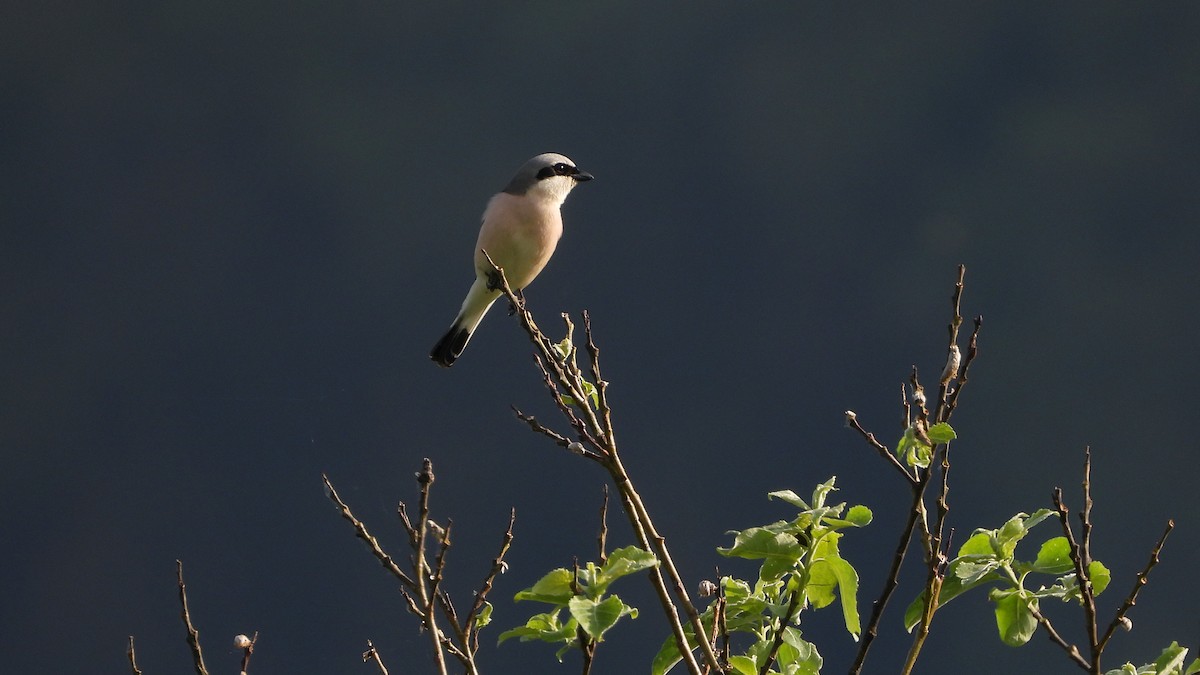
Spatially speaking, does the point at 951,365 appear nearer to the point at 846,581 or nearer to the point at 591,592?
the point at 846,581

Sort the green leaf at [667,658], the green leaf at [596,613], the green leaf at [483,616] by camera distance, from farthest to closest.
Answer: the green leaf at [483,616], the green leaf at [667,658], the green leaf at [596,613]

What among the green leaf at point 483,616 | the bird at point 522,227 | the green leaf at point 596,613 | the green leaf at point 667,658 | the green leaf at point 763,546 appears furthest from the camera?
the bird at point 522,227

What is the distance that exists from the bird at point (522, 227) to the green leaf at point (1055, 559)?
6.81 feet

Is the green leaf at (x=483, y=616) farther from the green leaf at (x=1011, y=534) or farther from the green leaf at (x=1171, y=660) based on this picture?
the green leaf at (x=1171, y=660)

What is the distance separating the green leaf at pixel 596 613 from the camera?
1.30 meters

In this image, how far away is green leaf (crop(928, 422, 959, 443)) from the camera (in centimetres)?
136

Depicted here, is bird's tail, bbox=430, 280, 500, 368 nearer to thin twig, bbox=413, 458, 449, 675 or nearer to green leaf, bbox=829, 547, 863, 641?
thin twig, bbox=413, 458, 449, 675

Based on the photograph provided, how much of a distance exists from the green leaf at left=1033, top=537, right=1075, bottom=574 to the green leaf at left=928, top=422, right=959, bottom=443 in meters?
0.23

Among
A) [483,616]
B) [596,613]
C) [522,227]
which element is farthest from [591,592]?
[522,227]

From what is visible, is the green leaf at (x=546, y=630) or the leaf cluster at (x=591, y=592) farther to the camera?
the green leaf at (x=546, y=630)

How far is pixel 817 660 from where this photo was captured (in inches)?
64.3

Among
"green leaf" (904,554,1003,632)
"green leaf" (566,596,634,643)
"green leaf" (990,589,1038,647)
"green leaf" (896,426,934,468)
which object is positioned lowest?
"green leaf" (990,589,1038,647)

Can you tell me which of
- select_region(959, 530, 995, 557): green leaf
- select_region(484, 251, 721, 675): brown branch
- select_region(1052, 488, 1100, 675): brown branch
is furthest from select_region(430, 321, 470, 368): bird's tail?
select_region(1052, 488, 1100, 675): brown branch

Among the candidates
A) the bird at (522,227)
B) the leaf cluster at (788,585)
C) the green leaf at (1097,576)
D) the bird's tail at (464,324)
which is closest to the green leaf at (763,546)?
the leaf cluster at (788,585)
